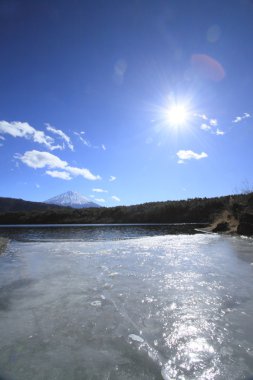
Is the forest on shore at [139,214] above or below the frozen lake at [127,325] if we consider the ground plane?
above

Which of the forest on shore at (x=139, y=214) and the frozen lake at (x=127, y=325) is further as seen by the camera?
the forest on shore at (x=139, y=214)

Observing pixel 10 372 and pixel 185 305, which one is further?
pixel 185 305

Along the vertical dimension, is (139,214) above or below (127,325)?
above

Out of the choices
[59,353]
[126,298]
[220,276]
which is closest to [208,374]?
[59,353]

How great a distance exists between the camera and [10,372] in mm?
4797

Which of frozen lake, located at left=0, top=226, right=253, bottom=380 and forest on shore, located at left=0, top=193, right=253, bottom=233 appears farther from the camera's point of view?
forest on shore, located at left=0, top=193, right=253, bottom=233

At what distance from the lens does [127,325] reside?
22.6ft

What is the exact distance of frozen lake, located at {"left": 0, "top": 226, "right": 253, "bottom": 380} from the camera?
194 inches

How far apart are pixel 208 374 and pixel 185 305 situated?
3553mm

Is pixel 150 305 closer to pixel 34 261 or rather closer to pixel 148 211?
pixel 34 261

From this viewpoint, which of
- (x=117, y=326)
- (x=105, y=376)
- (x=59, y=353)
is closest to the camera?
(x=105, y=376)

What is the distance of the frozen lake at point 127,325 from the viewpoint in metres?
4.93

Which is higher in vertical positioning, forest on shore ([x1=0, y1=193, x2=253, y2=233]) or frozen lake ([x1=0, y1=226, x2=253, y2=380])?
forest on shore ([x1=0, y1=193, x2=253, y2=233])

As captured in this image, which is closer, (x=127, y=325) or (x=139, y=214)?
(x=127, y=325)
